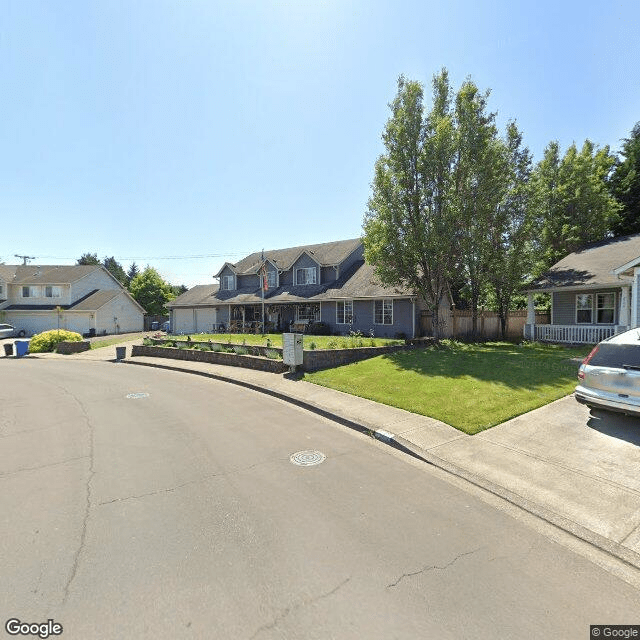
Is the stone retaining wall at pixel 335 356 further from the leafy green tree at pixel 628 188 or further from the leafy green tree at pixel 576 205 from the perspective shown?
the leafy green tree at pixel 628 188

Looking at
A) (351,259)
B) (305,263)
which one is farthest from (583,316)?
(305,263)

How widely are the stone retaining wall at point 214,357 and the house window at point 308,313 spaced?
10447 mm

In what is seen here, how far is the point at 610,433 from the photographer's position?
675 centimetres

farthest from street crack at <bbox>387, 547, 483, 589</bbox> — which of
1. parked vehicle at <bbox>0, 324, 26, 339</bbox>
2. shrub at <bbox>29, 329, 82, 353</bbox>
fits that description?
parked vehicle at <bbox>0, 324, 26, 339</bbox>

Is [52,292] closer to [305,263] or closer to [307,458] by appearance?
[305,263]

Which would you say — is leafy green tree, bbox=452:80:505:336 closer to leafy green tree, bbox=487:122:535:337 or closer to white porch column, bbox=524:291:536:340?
leafy green tree, bbox=487:122:535:337

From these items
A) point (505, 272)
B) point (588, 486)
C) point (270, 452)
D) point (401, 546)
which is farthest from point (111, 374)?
point (505, 272)

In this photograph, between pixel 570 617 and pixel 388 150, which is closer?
pixel 570 617

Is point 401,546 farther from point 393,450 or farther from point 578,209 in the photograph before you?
point 578,209

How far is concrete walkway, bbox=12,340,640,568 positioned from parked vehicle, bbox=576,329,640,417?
0.58 metres

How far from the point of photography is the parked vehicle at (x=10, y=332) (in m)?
37.2

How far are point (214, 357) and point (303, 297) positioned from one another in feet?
35.7

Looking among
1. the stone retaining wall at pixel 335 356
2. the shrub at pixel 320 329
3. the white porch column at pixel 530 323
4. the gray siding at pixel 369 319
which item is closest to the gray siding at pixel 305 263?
the gray siding at pixel 369 319

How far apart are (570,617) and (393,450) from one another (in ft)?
12.8
